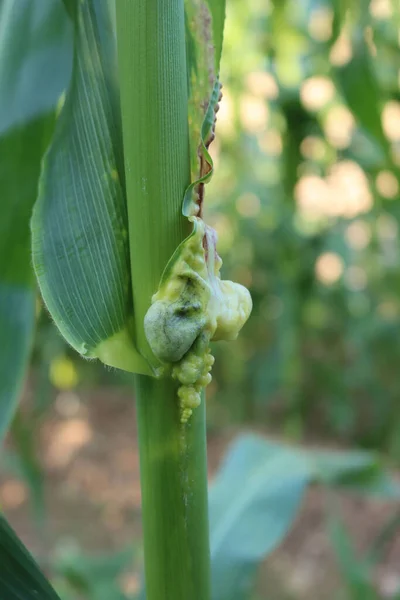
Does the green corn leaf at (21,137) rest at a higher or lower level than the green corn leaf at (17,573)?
higher

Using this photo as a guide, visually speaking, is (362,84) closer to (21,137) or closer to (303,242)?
(21,137)

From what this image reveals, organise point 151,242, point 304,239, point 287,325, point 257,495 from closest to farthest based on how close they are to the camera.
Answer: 1. point 151,242
2. point 257,495
3. point 304,239
4. point 287,325

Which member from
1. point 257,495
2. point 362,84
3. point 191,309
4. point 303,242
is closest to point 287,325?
point 303,242

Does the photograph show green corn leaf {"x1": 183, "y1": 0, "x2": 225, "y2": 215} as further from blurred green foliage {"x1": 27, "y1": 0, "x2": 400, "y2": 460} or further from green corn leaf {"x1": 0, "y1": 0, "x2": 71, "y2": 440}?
blurred green foliage {"x1": 27, "y1": 0, "x2": 400, "y2": 460}

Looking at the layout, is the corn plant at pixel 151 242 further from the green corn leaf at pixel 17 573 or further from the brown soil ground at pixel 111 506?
the brown soil ground at pixel 111 506

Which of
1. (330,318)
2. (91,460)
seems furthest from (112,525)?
(330,318)

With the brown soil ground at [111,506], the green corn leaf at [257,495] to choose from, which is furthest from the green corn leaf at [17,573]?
the brown soil ground at [111,506]

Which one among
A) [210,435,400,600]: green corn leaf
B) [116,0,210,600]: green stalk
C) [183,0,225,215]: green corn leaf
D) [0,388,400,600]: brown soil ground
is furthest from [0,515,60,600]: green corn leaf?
[0,388,400,600]: brown soil ground
